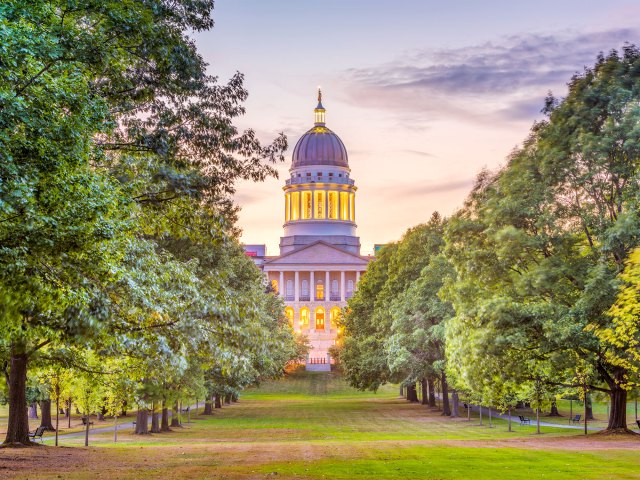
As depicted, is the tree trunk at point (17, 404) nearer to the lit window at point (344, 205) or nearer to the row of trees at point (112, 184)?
the row of trees at point (112, 184)

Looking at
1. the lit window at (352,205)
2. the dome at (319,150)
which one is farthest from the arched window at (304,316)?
the dome at (319,150)

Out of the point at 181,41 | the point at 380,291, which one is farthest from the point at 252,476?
the point at 380,291

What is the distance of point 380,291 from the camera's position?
6844cm

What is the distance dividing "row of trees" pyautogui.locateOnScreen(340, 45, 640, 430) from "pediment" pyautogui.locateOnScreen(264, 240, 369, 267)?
418 ft

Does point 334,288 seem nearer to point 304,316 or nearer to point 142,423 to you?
point 304,316

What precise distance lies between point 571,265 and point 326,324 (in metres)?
132

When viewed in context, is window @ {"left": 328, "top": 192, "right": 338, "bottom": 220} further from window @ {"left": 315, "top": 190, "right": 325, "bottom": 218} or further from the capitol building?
window @ {"left": 315, "top": 190, "right": 325, "bottom": 218}

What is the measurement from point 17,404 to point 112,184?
1277cm

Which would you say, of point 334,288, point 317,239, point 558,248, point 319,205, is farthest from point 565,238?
point 319,205

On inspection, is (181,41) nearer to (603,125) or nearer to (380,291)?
(603,125)

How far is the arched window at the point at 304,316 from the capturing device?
15988 cm

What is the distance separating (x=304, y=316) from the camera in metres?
161

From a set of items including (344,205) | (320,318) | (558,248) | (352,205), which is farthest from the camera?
(352,205)

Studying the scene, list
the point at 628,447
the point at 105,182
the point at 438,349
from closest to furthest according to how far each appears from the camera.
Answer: the point at 105,182 < the point at 628,447 < the point at 438,349
